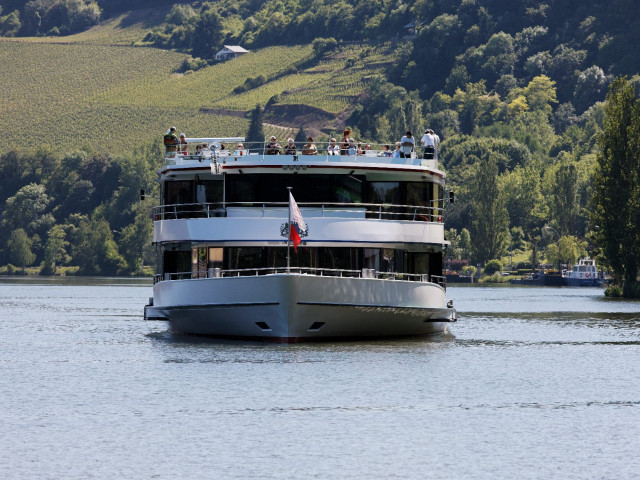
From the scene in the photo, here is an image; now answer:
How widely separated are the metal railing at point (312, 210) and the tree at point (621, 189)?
182 feet

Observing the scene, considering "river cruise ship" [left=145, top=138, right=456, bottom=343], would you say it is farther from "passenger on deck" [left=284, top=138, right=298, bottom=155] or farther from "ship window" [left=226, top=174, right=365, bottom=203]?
"passenger on deck" [left=284, top=138, right=298, bottom=155]

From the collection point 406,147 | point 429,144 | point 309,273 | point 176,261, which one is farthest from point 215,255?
point 429,144

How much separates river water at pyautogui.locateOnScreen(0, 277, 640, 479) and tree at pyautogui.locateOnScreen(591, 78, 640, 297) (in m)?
45.6

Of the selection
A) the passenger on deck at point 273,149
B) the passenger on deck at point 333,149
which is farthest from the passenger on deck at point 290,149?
the passenger on deck at point 333,149

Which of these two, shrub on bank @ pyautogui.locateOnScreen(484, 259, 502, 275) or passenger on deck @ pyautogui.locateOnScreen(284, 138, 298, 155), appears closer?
passenger on deck @ pyautogui.locateOnScreen(284, 138, 298, 155)

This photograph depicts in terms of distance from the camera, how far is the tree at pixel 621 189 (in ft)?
345

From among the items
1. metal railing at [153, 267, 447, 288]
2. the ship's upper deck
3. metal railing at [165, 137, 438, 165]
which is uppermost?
metal railing at [165, 137, 438, 165]

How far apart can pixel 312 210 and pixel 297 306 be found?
421 cm

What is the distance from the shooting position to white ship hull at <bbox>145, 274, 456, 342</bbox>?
47.7 meters

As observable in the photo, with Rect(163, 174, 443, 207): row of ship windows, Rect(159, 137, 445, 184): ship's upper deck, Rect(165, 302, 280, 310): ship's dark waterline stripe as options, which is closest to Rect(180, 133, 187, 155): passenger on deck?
Rect(159, 137, 445, 184): ship's upper deck

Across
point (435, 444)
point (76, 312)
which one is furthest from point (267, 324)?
point (76, 312)

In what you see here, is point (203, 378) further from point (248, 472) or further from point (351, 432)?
point (248, 472)

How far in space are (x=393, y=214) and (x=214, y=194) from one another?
261 inches

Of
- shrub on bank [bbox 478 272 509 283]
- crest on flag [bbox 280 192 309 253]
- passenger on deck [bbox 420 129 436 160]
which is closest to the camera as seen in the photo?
crest on flag [bbox 280 192 309 253]
